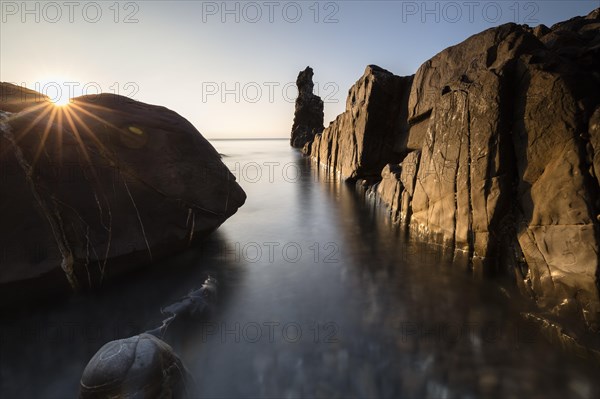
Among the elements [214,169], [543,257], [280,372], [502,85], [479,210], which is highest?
[502,85]

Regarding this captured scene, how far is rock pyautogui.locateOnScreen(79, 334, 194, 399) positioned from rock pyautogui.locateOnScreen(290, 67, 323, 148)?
219 ft

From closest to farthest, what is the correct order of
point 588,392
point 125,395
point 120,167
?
point 125,395, point 588,392, point 120,167

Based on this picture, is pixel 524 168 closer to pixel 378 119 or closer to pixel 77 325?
pixel 77 325

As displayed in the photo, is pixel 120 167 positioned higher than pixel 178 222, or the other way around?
pixel 120 167

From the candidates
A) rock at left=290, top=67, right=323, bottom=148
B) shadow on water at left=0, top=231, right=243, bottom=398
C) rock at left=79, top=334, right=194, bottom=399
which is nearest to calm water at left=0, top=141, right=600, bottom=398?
shadow on water at left=0, top=231, right=243, bottom=398

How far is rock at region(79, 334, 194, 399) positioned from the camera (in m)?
3.11

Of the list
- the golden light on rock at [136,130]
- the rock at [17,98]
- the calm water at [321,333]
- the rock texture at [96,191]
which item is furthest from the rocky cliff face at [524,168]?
the rock at [17,98]

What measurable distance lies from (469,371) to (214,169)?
6803 mm

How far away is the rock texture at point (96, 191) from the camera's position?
202 inches

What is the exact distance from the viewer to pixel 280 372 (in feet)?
13.4

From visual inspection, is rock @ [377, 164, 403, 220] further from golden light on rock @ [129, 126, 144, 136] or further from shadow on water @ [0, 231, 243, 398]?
golden light on rock @ [129, 126, 144, 136]

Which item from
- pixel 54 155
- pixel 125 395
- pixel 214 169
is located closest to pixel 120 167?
pixel 54 155

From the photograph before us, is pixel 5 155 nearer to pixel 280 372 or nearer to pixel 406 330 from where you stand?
pixel 280 372

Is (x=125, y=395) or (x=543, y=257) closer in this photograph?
(x=125, y=395)
